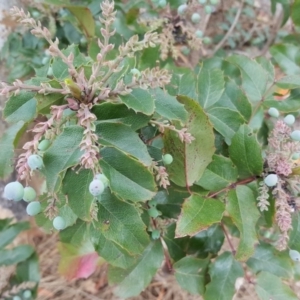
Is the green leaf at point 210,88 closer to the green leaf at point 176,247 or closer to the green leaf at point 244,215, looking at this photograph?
the green leaf at point 244,215

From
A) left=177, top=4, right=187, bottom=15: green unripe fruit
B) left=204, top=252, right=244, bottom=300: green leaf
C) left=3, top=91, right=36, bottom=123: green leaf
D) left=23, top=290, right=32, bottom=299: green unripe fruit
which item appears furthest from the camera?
left=23, top=290, right=32, bottom=299: green unripe fruit

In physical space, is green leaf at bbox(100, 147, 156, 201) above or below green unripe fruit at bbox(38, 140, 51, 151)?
below

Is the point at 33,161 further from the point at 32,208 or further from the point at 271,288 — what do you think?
the point at 271,288

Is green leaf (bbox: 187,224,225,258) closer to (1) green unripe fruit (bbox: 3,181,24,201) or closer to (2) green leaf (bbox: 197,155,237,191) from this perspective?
(2) green leaf (bbox: 197,155,237,191)

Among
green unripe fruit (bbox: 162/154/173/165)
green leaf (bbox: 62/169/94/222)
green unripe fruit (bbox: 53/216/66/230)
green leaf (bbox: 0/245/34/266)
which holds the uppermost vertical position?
green leaf (bbox: 62/169/94/222)

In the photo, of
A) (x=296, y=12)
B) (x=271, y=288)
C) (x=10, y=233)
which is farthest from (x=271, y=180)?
(x=10, y=233)

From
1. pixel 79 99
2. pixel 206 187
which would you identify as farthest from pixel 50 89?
pixel 206 187

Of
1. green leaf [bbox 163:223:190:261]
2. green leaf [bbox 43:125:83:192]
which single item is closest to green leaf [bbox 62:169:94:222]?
green leaf [bbox 43:125:83:192]
